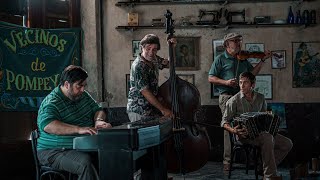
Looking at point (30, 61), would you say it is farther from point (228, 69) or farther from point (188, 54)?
point (228, 69)

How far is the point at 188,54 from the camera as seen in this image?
7027mm

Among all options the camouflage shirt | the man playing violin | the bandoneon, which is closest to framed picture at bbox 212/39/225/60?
the man playing violin

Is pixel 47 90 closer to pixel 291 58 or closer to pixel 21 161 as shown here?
pixel 21 161

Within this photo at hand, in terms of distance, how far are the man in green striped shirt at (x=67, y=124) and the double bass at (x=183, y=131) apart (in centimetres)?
103

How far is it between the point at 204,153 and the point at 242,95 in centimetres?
89

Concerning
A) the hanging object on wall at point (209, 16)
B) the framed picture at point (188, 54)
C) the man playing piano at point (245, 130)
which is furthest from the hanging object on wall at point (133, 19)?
the man playing piano at point (245, 130)

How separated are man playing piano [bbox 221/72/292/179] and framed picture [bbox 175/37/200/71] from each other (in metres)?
1.69

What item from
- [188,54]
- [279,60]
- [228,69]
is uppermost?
[188,54]

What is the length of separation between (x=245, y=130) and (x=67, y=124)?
7.14 feet

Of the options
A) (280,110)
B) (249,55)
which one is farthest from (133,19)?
(280,110)

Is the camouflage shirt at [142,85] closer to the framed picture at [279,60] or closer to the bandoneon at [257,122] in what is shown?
the bandoneon at [257,122]

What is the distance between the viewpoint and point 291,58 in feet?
22.8

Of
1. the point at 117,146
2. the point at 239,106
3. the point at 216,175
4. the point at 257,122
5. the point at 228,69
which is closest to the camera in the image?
the point at 117,146

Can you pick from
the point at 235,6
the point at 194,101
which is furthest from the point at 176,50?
the point at 194,101
